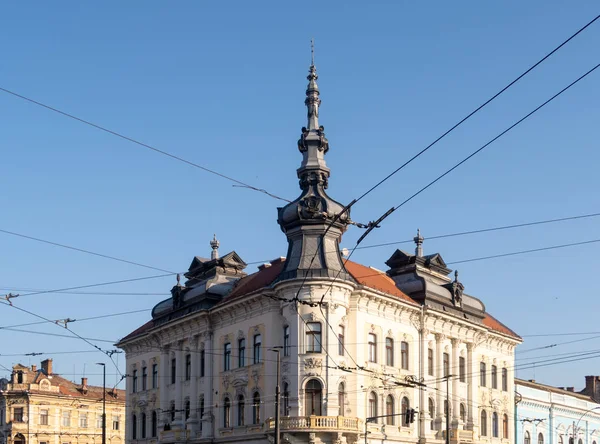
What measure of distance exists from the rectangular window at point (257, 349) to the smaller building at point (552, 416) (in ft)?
74.4

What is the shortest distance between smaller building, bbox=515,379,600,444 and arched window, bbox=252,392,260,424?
22481mm

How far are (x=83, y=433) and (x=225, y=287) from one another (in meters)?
50.0

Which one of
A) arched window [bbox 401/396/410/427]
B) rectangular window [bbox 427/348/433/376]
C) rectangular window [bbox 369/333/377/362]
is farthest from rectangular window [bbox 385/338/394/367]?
rectangular window [bbox 427/348/433/376]

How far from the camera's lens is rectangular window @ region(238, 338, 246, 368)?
181ft

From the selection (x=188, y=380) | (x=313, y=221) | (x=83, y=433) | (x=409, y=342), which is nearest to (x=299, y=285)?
(x=313, y=221)

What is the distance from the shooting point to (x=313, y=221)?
173 ft

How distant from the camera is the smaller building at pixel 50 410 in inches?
3809

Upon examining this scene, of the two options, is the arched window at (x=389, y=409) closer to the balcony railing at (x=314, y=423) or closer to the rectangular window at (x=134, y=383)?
the balcony railing at (x=314, y=423)

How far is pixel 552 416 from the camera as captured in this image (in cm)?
7325

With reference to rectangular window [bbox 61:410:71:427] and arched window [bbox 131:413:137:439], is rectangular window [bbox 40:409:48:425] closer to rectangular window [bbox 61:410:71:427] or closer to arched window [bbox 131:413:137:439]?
rectangular window [bbox 61:410:71:427]

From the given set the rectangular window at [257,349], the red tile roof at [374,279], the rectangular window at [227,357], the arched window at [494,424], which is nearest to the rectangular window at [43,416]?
the rectangular window at [227,357]

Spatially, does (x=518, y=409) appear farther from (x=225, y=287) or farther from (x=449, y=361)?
(x=225, y=287)

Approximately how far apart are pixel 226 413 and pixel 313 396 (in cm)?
791

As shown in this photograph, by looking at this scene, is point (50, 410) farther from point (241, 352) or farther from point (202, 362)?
point (241, 352)
